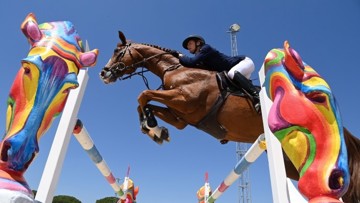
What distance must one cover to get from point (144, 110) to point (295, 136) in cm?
165

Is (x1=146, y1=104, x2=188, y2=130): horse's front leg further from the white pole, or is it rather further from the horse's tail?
the horse's tail

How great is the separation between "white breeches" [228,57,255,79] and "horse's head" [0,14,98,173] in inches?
53.8

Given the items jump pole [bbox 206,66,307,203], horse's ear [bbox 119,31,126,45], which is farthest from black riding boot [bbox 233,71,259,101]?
horse's ear [bbox 119,31,126,45]

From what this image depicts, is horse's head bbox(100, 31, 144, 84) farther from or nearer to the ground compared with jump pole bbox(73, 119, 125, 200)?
farther from the ground

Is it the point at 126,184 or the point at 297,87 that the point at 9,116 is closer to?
the point at 297,87

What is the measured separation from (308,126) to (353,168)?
→ 913mm

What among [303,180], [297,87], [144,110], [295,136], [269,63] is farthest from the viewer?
[144,110]

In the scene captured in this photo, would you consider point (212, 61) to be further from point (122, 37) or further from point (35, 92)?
point (35, 92)

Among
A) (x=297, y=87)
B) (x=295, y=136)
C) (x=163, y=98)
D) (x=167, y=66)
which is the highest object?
(x=167, y=66)

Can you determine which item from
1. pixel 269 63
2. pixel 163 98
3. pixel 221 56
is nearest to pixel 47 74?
pixel 163 98

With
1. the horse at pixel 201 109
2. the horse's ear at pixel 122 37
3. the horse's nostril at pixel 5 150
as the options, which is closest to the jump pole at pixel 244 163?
the horse at pixel 201 109

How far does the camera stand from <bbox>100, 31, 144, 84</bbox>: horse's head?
3.52m

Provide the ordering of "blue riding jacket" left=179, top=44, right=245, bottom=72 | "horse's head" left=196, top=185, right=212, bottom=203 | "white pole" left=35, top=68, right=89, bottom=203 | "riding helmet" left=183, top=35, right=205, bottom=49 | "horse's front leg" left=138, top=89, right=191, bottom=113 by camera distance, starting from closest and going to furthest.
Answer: "white pole" left=35, top=68, right=89, bottom=203 < "horse's front leg" left=138, top=89, right=191, bottom=113 < "blue riding jacket" left=179, top=44, right=245, bottom=72 < "riding helmet" left=183, top=35, right=205, bottom=49 < "horse's head" left=196, top=185, right=212, bottom=203

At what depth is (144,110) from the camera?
2.98 metres
